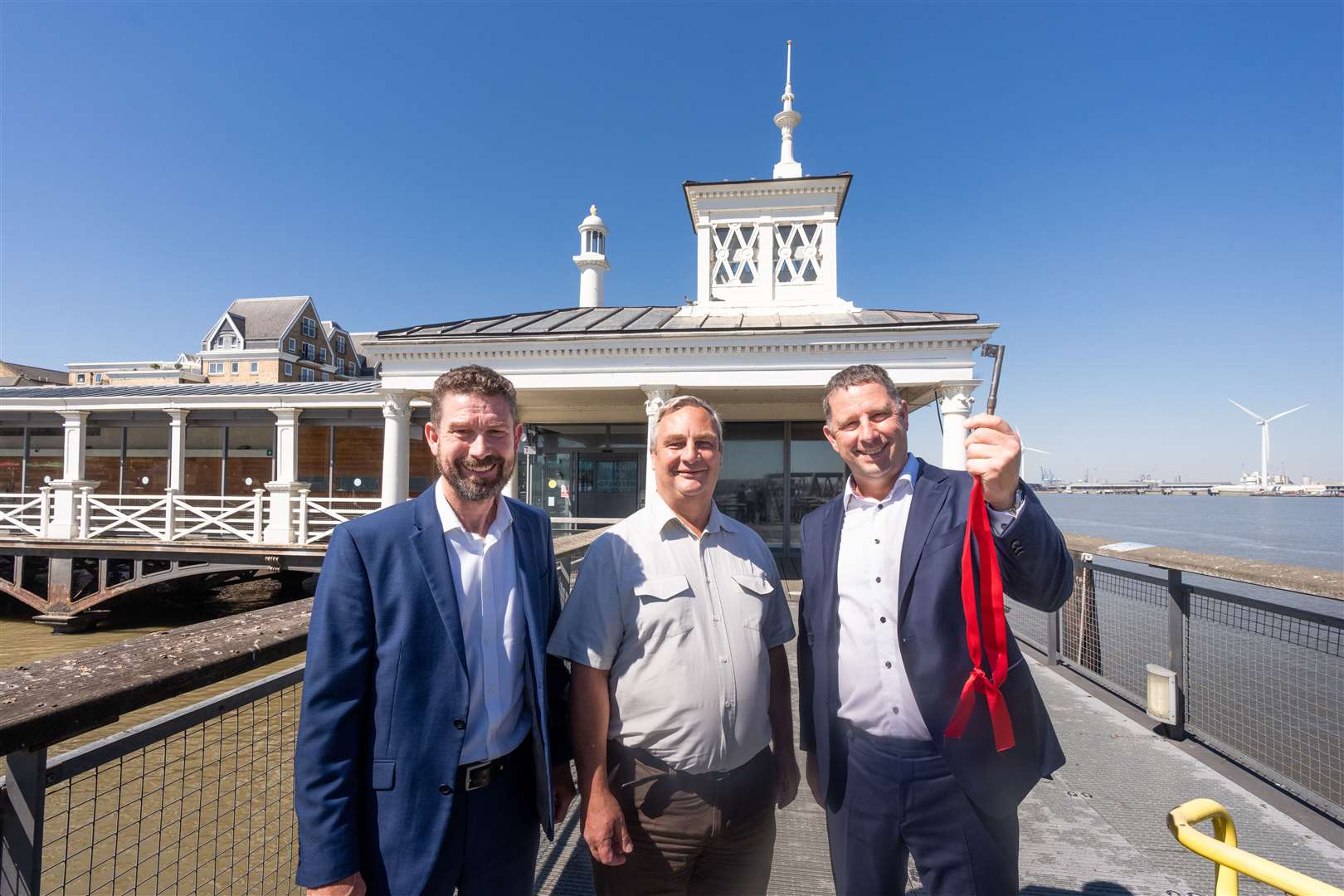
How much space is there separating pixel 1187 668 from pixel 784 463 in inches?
389

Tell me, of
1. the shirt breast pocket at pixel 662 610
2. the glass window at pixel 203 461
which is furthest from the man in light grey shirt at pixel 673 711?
the glass window at pixel 203 461

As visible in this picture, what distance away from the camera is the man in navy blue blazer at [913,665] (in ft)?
5.29

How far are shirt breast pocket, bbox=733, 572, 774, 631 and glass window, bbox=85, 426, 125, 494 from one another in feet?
71.1

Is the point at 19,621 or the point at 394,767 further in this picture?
the point at 19,621

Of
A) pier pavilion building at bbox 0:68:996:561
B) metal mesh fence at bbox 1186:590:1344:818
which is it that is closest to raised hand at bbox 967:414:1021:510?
metal mesh fence at bbox 1186:590:1344:818

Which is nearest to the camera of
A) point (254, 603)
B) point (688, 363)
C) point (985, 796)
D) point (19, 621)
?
point (985, 796)

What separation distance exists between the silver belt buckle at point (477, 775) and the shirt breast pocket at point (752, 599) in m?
0.79

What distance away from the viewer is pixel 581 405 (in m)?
13.2

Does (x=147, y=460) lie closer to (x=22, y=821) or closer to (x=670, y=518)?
(x=22, y=821)

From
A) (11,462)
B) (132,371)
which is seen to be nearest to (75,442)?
(11,462)

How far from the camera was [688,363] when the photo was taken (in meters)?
9.79

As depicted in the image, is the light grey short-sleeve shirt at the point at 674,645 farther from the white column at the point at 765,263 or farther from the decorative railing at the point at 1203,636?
the white column at the point at 765,263

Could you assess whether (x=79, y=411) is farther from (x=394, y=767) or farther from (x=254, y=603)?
(x=394, y=767)

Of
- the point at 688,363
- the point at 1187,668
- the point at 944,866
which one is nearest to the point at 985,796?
the point at 944,866
